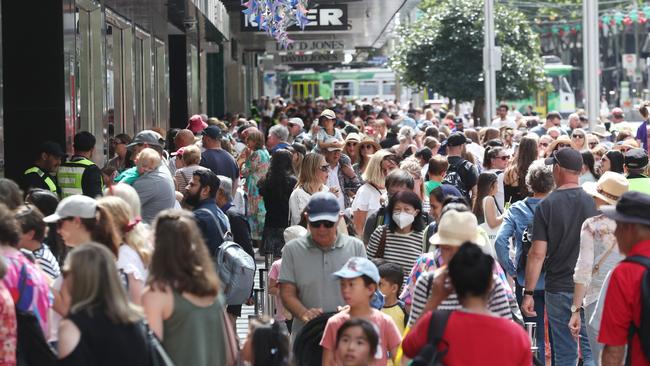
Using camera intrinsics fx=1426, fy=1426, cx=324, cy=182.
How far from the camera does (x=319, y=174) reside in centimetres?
1238

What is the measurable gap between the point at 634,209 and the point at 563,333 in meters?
3.10

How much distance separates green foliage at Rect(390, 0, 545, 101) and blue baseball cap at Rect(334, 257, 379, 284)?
1291 inches

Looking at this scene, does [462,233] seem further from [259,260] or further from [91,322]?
[259,260]

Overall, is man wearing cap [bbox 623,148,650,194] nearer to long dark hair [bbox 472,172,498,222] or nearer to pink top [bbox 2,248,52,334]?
long dark hair [bbox 472,172,498,222]

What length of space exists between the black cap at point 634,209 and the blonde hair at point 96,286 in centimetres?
254

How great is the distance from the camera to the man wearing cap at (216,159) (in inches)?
582

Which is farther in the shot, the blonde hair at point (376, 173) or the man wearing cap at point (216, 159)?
the man wearing cap at point (216, 159)

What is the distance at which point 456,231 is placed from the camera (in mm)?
7070

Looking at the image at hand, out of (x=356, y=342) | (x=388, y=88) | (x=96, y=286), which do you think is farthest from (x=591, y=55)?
(x=388, y=88)

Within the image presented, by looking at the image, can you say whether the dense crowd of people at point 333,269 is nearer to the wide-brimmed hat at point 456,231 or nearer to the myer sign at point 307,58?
the wide-brimmed hat at point 456,231

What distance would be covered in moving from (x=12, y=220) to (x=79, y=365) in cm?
136

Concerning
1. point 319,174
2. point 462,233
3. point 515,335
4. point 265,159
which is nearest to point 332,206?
point 462,233

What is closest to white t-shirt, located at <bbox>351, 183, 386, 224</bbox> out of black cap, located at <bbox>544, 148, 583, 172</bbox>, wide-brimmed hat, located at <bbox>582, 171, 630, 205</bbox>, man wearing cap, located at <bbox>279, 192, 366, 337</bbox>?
black cap, located at <bbox>544, 148, 583, 172</bbox>

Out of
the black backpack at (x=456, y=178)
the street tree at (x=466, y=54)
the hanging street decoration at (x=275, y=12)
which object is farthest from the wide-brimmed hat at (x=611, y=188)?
the street tree at (x=466, y=54)
